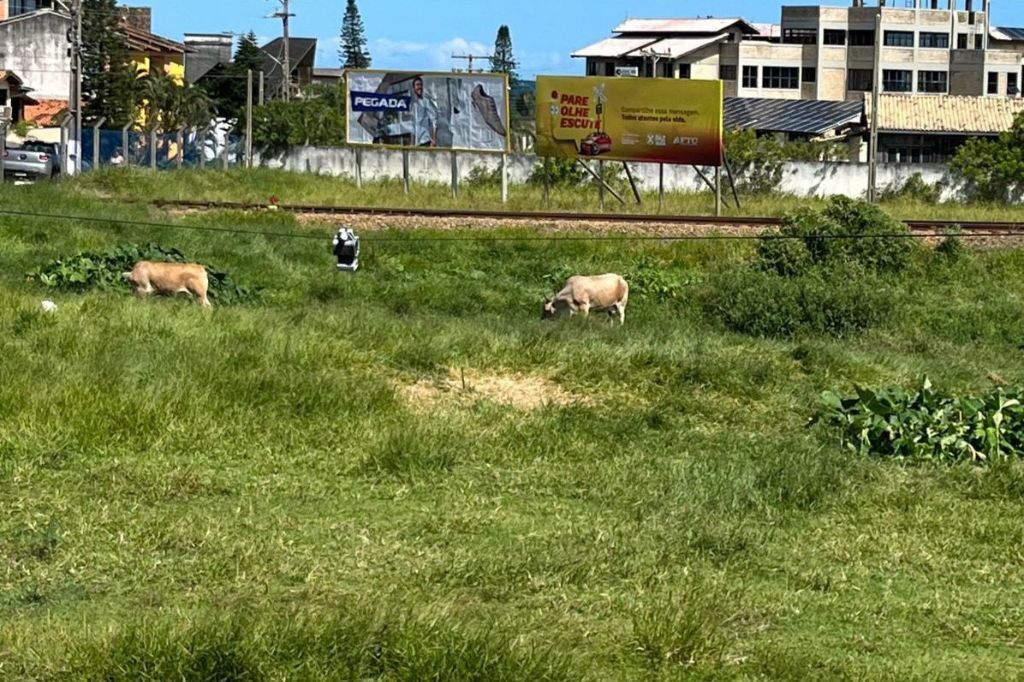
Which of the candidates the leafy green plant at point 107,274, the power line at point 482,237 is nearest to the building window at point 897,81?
the power line at point 482,237

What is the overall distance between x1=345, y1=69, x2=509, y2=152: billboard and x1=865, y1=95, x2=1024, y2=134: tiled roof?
98.0ft

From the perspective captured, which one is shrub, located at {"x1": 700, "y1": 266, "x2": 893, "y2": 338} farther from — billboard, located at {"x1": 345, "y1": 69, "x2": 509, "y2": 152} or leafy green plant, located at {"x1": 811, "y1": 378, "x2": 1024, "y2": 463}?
billboard, located at {"x1": 345, "y1": 69, "x2": 509, "y2": 152}

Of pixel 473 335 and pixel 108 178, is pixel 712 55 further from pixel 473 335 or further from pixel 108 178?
pixel 473 335

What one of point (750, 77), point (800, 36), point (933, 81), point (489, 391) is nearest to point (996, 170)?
point (489, 391)

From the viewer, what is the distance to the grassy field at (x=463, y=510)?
7129 millimetres

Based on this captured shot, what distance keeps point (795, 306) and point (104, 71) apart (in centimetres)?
4988

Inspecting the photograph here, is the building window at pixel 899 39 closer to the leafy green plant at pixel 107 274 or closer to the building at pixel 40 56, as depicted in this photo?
the building at pixel 40 56

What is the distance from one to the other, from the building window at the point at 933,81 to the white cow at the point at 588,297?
68.4 metres

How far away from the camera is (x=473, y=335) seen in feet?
53.3

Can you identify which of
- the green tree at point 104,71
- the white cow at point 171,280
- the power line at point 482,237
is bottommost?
the white cow at point 171,280

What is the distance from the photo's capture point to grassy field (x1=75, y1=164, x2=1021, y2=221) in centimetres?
3509

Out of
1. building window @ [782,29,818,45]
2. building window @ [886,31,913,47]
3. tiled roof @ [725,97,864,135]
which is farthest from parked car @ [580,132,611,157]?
building window @ [782,29,818,45]

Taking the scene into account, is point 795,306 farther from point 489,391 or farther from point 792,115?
point 792,115

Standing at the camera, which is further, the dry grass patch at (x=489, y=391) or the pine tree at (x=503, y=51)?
the pine tree at (x=503, y=51)
